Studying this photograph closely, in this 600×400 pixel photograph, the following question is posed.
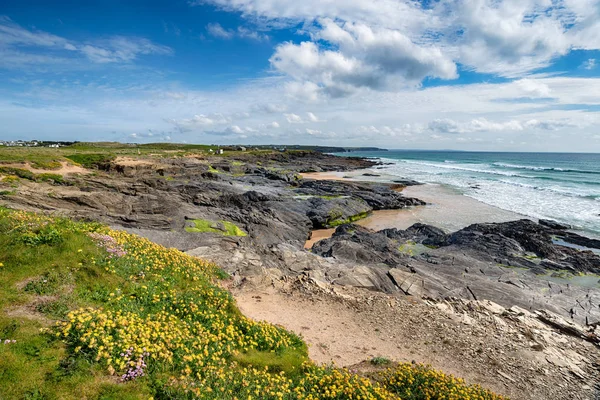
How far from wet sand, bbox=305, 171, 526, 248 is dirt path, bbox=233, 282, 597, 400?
14414 mm

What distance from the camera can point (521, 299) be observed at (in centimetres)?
1739

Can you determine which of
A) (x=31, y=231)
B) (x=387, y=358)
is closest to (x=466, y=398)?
(x=387, y=358)

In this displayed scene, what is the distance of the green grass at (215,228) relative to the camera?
23.7 meters

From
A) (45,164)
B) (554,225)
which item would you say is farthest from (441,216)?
(45,164)

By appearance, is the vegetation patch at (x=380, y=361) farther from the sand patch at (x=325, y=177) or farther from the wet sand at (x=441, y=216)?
the sand patch at (x=325, y=177)

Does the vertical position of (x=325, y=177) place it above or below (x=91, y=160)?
below

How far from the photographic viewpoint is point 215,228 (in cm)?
2447

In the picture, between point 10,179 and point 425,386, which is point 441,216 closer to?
point 425,386

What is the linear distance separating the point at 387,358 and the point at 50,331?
1001 cm

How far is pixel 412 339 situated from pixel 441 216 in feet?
103

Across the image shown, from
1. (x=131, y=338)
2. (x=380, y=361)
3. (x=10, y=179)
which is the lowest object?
(x=380, y=361)

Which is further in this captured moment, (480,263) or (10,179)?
(10,179)

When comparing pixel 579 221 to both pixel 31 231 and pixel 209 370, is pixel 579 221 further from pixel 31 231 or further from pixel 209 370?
pixel 31 231

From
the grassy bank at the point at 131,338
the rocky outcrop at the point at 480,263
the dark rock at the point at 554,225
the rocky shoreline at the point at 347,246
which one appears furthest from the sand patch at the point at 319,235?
the dark rock at the point at 554,225
